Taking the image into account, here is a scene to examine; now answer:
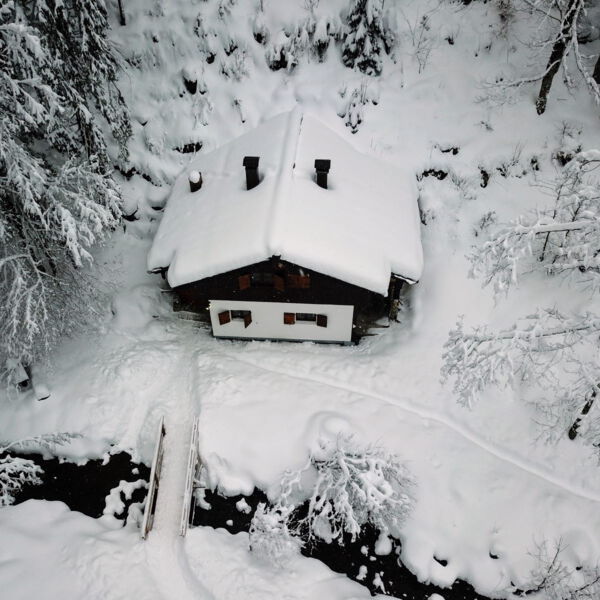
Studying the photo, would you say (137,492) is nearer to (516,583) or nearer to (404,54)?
(516,583)

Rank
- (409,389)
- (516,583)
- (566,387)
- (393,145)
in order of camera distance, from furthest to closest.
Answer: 1. (393,145)
2. (409,389)
3. (566,387)
4. (516,583)

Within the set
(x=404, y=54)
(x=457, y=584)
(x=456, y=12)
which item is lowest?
(x=457, y=584)

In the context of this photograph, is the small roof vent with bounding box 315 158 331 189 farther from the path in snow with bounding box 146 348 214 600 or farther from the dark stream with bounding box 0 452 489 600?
the dark stream with bounding box 0 452 489 600

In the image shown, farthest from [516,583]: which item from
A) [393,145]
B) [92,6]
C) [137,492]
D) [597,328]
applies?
[92,6]

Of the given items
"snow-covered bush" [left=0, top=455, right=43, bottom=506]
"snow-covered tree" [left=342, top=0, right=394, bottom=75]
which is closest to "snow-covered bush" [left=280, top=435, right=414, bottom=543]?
"snow-covered bush" [left=0, top=455, right=43, bottom=506]

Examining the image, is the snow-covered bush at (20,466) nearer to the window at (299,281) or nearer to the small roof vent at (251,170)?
the window at (299,281)

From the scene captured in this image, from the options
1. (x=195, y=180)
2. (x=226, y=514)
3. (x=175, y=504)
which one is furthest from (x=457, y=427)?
(x=195, y=180)

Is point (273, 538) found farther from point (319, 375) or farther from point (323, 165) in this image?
point (323, 165)
